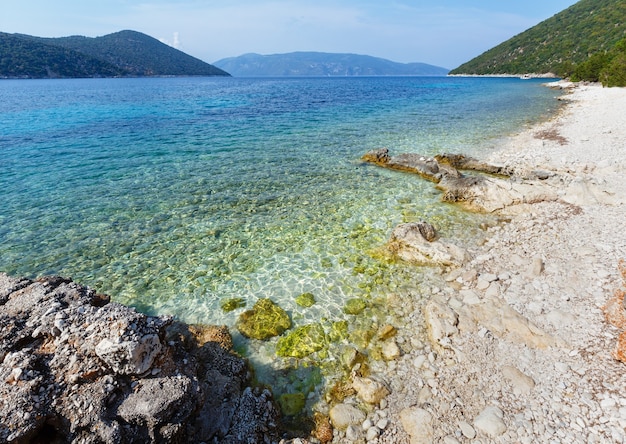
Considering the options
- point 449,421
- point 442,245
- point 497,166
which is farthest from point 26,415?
point 497,166

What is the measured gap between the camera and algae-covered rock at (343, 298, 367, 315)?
10203mm

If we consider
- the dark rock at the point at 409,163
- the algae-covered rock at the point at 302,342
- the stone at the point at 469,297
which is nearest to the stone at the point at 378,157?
the dark rock at the point at 409,163

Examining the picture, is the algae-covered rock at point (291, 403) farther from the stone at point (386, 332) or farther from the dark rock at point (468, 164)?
the dark rock at point (468, 164)

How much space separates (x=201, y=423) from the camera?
6.32 metres

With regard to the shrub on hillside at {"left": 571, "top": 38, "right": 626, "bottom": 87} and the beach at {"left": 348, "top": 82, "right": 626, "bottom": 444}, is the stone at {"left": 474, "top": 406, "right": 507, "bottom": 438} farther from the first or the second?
the shrub on hillside at {"left": 571, "top": 38, "right": 626, "bottom": 87}

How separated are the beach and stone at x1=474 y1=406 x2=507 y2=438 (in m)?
0.02

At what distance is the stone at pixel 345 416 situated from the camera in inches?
270

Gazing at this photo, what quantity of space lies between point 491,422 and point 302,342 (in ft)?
15.8

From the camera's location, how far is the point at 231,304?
10.7 m

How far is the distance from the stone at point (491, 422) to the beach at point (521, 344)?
0.07 ft

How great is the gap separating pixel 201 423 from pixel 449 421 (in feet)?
16.8

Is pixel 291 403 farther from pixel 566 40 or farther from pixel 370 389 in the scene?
pixel 566 40

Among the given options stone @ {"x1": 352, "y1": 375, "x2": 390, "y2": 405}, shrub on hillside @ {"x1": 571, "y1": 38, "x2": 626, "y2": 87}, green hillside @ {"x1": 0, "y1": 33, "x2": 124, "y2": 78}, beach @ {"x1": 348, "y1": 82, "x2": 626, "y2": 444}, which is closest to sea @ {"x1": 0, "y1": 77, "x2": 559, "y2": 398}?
beach @ {"x1": 348, "y1": 82, "x2": 626, "y2": 444}

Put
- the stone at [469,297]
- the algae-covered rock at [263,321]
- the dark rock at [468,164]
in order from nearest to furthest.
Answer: the algae-covered rock at [263,321] → the stone at [469,297] → the dark rock at [468,164]
